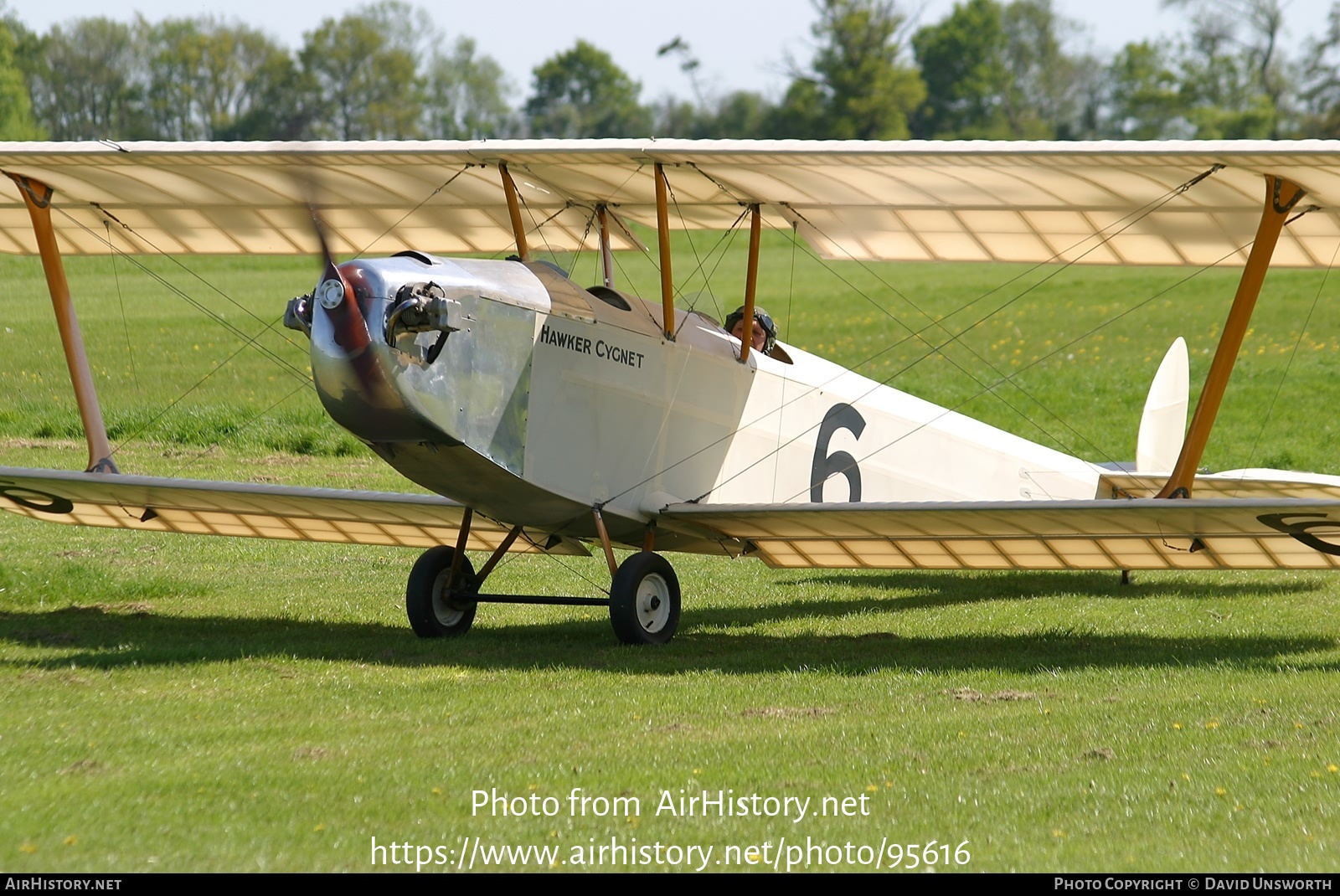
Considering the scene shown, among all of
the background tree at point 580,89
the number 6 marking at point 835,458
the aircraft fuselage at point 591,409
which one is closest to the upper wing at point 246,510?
the aircraft fuselage at point 591,409

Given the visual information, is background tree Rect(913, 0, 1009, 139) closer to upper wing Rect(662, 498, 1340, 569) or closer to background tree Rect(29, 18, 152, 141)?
background tree Rect(29, 18, 152, 141)

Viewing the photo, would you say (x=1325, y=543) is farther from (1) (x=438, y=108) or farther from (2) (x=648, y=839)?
(1) (x=438, y=108)

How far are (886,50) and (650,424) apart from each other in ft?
269

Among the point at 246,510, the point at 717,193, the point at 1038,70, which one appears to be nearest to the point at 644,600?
the point at 717,193

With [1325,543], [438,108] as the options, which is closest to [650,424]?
[1325,543]

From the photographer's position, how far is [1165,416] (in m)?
12.6

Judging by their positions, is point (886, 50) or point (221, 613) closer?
point (221, 613)

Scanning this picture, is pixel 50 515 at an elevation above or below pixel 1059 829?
below

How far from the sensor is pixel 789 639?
9.71 meters

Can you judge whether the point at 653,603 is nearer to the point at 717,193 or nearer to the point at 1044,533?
the point at 1044,533

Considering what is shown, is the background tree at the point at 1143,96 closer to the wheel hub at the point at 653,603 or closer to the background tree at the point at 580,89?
the background tree at the point at 580,89

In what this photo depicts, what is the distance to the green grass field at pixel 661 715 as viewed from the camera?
15.8 ft

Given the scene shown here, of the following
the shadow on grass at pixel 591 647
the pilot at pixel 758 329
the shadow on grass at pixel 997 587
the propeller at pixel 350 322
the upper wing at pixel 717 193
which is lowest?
the shadow on grass at pixel 997 587

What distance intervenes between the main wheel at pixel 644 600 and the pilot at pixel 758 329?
206 cm
